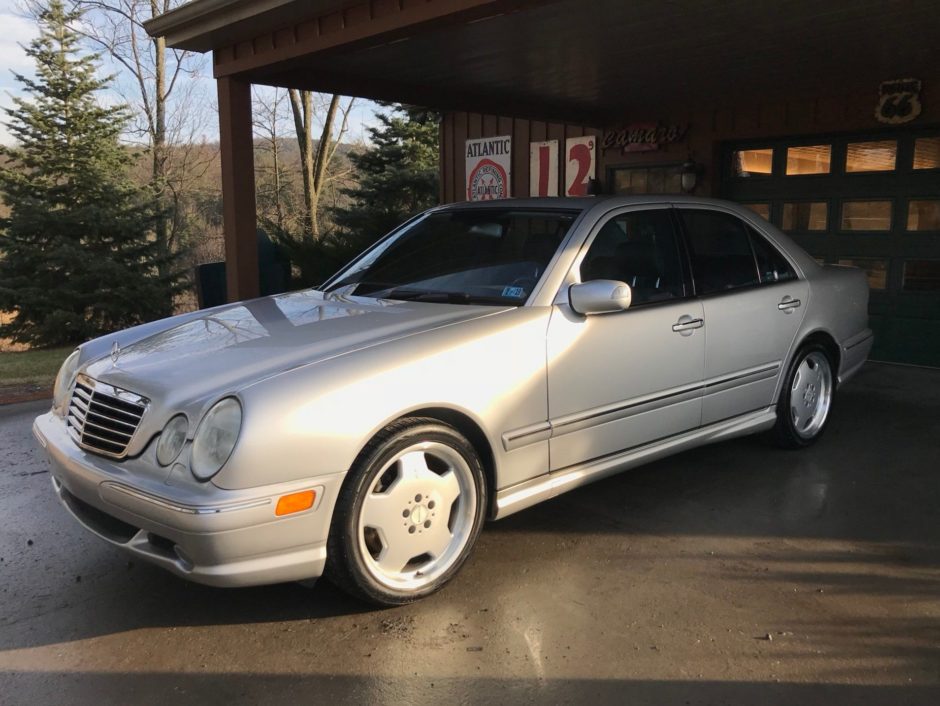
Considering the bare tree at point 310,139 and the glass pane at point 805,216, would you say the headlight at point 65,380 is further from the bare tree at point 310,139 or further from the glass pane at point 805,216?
the bare tree at point 310,139

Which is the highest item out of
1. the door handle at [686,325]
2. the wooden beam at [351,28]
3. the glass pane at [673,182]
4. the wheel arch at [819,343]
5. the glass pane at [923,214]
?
the wooden beam at [351,28]

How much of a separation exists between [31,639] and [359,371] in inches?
63.5

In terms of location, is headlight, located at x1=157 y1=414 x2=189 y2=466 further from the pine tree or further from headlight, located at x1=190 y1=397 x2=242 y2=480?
the pine tree

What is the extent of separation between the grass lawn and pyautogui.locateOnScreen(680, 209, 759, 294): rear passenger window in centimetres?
630

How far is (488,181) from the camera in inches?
462

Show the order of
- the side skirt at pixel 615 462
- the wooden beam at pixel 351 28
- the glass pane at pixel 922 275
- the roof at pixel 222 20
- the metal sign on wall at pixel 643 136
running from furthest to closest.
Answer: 1. the metal sign on wall at pixel 643 136
2. the glass pane at pixel 922 275
3. the roof at pixel 222 20
4. the wooden beam at pixel 351 28
5. the side skirt at pixel 615 462

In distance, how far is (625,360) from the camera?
396 centimetres

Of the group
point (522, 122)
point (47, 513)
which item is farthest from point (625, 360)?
point (522, 122)

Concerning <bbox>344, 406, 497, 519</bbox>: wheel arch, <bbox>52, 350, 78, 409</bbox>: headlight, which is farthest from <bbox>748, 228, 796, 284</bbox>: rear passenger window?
<bbox>52, 350, 78, 409</bbox>: headlight

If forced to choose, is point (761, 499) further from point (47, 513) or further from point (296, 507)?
point (47, 513)

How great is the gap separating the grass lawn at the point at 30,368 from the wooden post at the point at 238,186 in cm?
214

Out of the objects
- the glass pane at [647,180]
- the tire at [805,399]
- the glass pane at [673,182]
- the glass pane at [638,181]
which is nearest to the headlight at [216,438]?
the tire at [805,399]

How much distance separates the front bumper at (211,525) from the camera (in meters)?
2.74

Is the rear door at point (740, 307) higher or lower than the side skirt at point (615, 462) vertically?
higher
